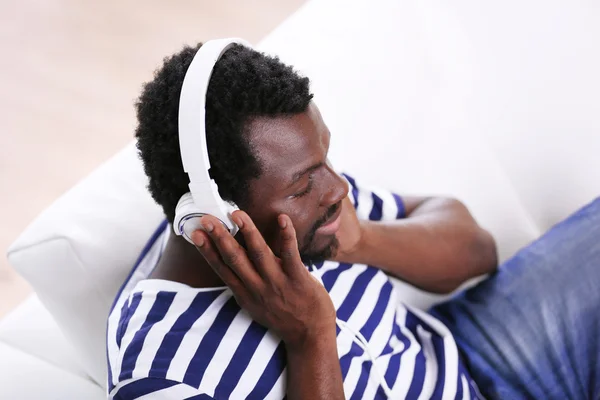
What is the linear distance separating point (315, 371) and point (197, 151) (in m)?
0.33

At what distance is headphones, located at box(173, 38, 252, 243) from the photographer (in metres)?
0.82

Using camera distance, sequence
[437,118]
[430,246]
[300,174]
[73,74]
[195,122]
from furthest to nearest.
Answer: [73,74] < [437,118] < [430,246] < [300,174] < [195,122]

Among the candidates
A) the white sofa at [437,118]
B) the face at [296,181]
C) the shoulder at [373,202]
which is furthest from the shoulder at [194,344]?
the shoulder at [373,202]

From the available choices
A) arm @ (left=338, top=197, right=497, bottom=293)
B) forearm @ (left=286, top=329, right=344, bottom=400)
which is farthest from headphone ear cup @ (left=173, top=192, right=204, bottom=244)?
arm @ (left=338, top=197, right=497, bottom=293)

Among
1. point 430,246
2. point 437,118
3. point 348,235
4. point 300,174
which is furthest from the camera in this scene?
point 437,118

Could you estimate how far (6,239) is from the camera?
2.04 metres

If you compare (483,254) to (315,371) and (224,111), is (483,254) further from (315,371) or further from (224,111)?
(224,111)

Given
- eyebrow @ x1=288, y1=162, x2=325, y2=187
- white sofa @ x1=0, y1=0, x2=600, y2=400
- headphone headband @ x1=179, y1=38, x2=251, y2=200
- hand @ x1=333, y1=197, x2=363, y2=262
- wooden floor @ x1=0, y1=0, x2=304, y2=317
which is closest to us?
headphone headband @ x1=179, y1=38, x2=251, y2=200

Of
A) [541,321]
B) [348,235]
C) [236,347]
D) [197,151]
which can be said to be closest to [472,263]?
[541,321]

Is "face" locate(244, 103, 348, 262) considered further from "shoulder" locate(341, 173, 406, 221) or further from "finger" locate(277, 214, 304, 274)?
"shoulder" locate(341, 173, 406, 221)

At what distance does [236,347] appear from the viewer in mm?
949

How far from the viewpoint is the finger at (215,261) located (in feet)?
2.80

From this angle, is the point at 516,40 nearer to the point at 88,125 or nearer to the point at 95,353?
the point at 95,353

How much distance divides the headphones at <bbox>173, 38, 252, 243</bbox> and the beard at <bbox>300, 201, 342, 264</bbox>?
135 mm
